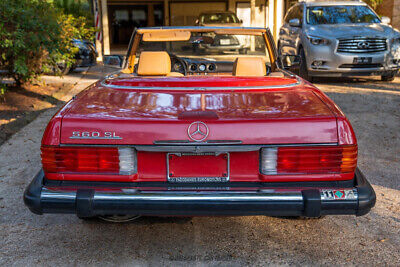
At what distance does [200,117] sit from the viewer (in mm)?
2768

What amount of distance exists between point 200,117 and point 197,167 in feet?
1.00

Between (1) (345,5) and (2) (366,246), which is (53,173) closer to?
(2) (366,246)

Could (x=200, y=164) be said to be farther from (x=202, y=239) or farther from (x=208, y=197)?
(x=202, y=239)

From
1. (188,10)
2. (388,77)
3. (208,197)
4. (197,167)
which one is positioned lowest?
A: (388,77)

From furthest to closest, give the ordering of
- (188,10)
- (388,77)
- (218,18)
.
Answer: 1. (188,10)
2. (218,18)
3. (388,77)

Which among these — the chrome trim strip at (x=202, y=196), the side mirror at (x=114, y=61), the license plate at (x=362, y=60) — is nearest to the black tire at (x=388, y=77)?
the license plate at (x=362, y=60)

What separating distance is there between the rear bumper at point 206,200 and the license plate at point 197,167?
68 millimetres

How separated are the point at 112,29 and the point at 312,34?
17842 millimetres

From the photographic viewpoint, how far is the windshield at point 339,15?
10.6 metres

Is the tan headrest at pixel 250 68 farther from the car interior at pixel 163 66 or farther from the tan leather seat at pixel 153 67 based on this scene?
the tan leather seat at pixel 153 67

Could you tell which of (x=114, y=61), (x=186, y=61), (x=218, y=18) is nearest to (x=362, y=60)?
(x=186, y=61)

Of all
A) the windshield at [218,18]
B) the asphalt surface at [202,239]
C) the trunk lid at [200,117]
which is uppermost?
the trunk lid at [200,117]

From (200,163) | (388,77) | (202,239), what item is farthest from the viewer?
(388,77)

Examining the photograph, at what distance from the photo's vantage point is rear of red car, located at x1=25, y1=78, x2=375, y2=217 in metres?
2.71
